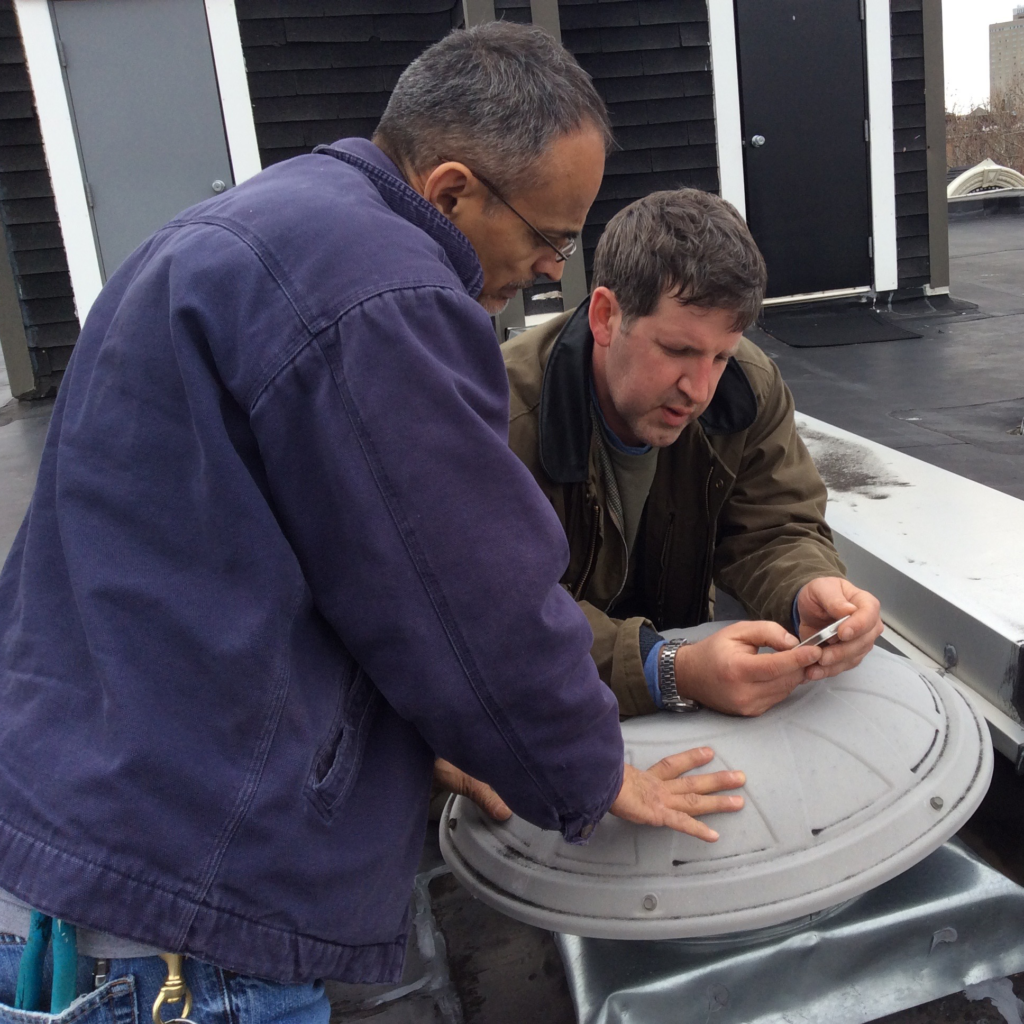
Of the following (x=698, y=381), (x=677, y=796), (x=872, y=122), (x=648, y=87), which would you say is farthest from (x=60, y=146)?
(x=677, y=796)

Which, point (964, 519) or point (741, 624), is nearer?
point (741, 624)

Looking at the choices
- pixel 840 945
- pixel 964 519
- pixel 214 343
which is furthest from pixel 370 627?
pixel 964 519

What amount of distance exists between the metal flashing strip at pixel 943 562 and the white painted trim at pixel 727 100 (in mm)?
4702

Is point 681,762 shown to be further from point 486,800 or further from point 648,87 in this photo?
point 648,87

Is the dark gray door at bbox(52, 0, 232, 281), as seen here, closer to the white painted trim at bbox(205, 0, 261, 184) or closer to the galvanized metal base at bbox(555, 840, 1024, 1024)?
the white painted trim at bbox(205, 0, 261, 184)

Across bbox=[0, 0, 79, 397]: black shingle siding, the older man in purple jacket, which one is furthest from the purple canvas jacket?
bbox=[0, 0, 79, 397]: black shingle siding

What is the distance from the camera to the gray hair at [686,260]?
1706mm

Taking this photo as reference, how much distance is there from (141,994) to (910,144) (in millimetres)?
7657

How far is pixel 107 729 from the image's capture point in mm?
844

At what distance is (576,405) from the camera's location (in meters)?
1.89

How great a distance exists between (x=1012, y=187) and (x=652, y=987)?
1430cm

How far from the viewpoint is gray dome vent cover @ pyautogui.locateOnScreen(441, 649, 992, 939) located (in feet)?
4.39

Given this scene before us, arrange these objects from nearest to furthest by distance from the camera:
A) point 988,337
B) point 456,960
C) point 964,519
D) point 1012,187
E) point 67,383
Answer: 1. point 67,383
2. point 456,960
3. point 964,519
4. point 988,337
5. point 1012,187

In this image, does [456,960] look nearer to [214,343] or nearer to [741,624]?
[741,624]
